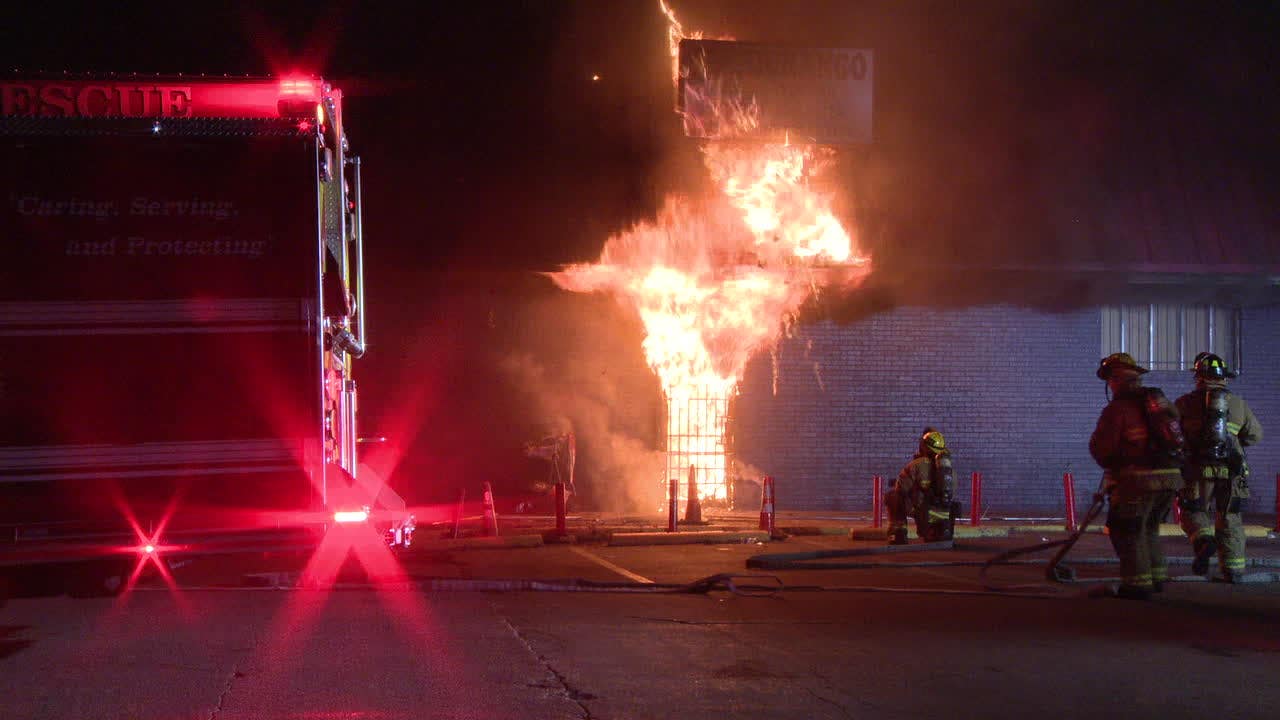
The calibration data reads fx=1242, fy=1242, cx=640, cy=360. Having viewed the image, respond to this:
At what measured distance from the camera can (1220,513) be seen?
10.4 m

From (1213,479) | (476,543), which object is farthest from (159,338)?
(1213,479)

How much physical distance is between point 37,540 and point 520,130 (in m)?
12.3

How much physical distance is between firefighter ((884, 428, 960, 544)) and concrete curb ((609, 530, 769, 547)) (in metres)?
1.70

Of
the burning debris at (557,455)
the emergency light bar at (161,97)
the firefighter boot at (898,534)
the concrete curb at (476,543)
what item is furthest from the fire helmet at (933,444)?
the emergency light bar at (161,97)

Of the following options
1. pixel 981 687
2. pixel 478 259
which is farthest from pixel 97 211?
pixel 478 259

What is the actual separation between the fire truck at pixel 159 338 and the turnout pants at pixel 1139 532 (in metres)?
5.76

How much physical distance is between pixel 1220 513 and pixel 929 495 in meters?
3.57

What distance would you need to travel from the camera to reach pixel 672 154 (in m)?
18.9

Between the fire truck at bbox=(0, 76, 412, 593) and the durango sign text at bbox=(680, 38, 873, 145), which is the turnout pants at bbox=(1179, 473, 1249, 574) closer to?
the fire truck at bbox=(0, 76, 412, 593)

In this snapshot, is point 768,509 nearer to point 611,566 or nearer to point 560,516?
point 560,516

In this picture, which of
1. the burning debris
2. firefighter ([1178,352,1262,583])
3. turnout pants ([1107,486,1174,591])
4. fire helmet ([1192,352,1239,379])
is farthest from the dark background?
turnout pants ([1107,486,1174,591])

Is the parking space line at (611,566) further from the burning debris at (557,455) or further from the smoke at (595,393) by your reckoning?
the smoke at (595,393)

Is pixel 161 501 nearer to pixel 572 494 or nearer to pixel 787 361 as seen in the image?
pixel 572 494

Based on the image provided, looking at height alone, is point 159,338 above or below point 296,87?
below
